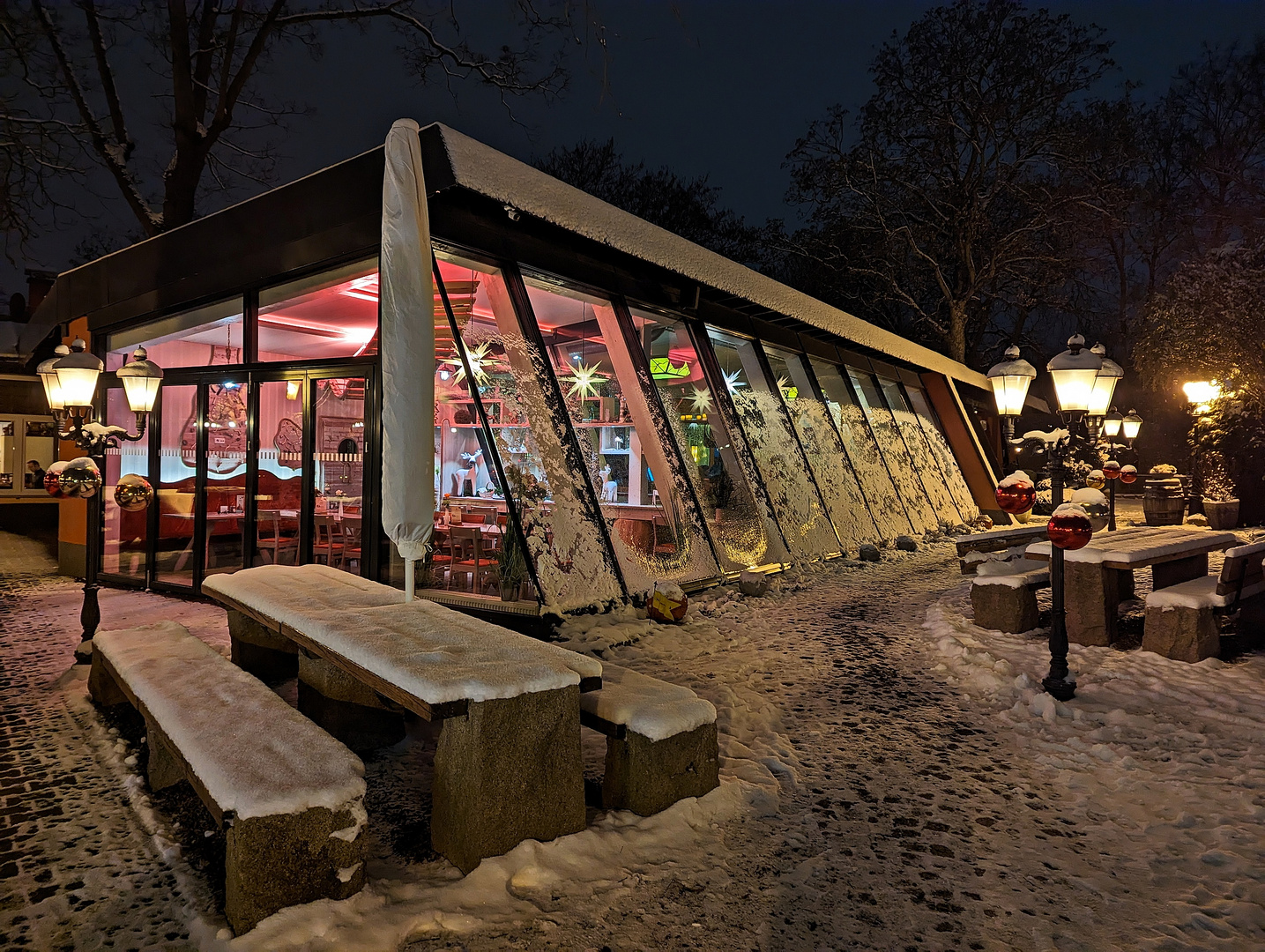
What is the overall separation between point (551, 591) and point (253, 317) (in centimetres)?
409

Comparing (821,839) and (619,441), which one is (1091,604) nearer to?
(821,839)

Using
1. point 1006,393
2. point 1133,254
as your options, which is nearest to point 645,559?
point 1006,393

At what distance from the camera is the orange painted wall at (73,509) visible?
27.5 ft

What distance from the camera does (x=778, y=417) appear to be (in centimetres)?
934

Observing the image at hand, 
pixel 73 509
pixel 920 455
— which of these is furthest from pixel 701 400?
pixel 73 509

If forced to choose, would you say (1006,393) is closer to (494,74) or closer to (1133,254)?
(494,74)

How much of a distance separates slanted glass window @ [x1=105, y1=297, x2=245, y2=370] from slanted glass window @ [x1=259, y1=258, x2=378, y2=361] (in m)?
0.31

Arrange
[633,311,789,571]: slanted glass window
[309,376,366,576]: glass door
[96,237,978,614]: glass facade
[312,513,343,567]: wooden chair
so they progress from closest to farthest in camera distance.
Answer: [96,237,978,614]: glass facade < [309,376,366,576]: glass door < [312,513,343,567]: wooden chair < [633,311,789,571]: slanted glass window

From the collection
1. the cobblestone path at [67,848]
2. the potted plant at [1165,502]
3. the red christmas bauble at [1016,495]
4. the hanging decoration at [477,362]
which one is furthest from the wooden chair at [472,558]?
the potted plant at [1165,502]

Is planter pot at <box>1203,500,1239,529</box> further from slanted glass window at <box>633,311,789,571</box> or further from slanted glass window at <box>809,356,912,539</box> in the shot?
slanted glass window at <box>633,311,789,571</box>

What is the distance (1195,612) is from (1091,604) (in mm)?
614

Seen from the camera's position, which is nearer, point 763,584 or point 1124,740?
point 1124,740

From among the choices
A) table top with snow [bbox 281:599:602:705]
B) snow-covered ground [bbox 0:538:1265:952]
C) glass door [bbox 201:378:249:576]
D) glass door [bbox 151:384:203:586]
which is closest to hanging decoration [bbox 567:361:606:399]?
snow-covered ground [bbox 0:538:1265:952]

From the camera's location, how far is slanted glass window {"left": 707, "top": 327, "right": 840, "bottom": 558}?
8.60 metres
